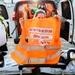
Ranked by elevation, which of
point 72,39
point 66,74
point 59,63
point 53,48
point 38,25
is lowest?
point 72,39

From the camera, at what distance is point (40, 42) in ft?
7.04

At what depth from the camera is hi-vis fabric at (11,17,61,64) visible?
2.12 meters

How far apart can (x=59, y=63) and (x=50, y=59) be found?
0.45ft

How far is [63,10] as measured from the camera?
21.0 ft

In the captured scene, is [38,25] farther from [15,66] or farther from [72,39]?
[72,39]

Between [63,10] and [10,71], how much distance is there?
4167mm

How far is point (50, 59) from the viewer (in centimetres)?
218

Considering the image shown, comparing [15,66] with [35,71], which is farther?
[15,66]

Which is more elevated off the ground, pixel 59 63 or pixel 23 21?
pixel 23 21

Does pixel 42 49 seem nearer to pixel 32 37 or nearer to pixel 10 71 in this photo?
pixel 32 37

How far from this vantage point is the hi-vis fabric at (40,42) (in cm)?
212

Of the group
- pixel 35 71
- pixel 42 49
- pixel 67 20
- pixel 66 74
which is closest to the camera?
pixel 42 49

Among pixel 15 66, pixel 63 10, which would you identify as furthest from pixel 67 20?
pixel 15 66

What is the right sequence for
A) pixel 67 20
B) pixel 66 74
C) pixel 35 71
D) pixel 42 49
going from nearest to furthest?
pixel 42 49 → pixel 35 71 → pixel 66 74 → pixel 67 20
